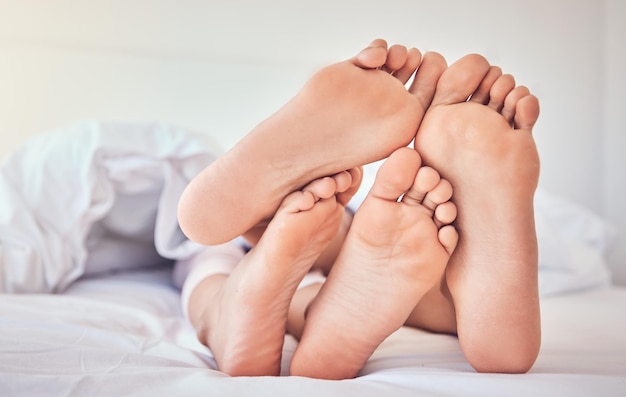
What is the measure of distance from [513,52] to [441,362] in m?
1.38

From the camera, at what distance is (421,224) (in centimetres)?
57

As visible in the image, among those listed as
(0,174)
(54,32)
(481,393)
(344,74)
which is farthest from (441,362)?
(54,32)

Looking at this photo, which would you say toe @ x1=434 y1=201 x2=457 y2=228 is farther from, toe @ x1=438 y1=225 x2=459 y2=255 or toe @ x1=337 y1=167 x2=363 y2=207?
toe @ x1=337 y1=167 x2=363 y2=207

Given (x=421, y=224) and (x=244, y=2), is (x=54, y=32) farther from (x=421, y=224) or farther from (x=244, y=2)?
(x=421, y=224)

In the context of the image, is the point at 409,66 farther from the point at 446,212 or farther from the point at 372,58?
the point at 446,212

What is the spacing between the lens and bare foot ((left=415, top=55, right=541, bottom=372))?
55cm

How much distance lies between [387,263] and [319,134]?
149 mm

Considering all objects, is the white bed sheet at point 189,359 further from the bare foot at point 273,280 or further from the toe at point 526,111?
the toe at point 526,111

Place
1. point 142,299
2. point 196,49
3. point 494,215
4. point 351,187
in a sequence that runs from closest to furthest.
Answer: point 494,215 < point 351,187 < point 142,299 < point 196,49

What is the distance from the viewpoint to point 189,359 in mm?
624

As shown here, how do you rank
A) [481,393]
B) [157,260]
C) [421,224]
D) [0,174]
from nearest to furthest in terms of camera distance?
[481,393], [421,224], [0,174], [157,260]

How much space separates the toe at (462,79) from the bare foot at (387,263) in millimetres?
75

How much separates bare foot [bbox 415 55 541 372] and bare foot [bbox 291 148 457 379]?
2 cm

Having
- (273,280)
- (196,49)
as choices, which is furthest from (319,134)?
(196,49)
